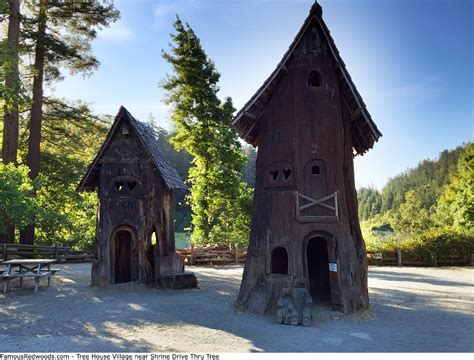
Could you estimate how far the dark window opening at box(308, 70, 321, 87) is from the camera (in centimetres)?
1167

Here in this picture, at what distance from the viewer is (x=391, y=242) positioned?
86.2 feet

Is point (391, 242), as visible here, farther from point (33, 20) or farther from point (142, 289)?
point (33, 20)

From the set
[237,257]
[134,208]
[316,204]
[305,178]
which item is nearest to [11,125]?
[134,208]

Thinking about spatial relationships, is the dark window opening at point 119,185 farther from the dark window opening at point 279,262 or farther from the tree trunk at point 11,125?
the tree trunk at point 11,125

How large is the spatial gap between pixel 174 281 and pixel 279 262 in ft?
16.3

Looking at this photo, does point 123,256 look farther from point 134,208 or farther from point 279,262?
point 279,262

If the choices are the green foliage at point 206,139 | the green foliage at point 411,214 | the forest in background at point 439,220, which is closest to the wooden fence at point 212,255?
the green foliage at point 206,139

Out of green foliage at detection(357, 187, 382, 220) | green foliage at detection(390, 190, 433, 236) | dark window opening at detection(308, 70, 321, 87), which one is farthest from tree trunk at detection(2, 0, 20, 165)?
green foliage at detection(357, 187, 382, 220)

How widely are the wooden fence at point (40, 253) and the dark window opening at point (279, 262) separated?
1457cm

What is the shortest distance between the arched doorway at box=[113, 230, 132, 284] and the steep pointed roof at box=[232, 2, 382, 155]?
796 centimetres

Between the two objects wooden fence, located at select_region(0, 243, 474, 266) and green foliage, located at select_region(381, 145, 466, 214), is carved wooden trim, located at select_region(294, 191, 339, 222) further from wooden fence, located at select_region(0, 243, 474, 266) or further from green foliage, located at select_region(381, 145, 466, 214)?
green foliage, located at select_region(381, 145, 466, 214)

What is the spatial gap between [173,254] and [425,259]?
1966cm

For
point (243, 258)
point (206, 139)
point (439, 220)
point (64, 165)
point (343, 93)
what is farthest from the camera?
point (439, 220)

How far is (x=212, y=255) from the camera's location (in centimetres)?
2402
